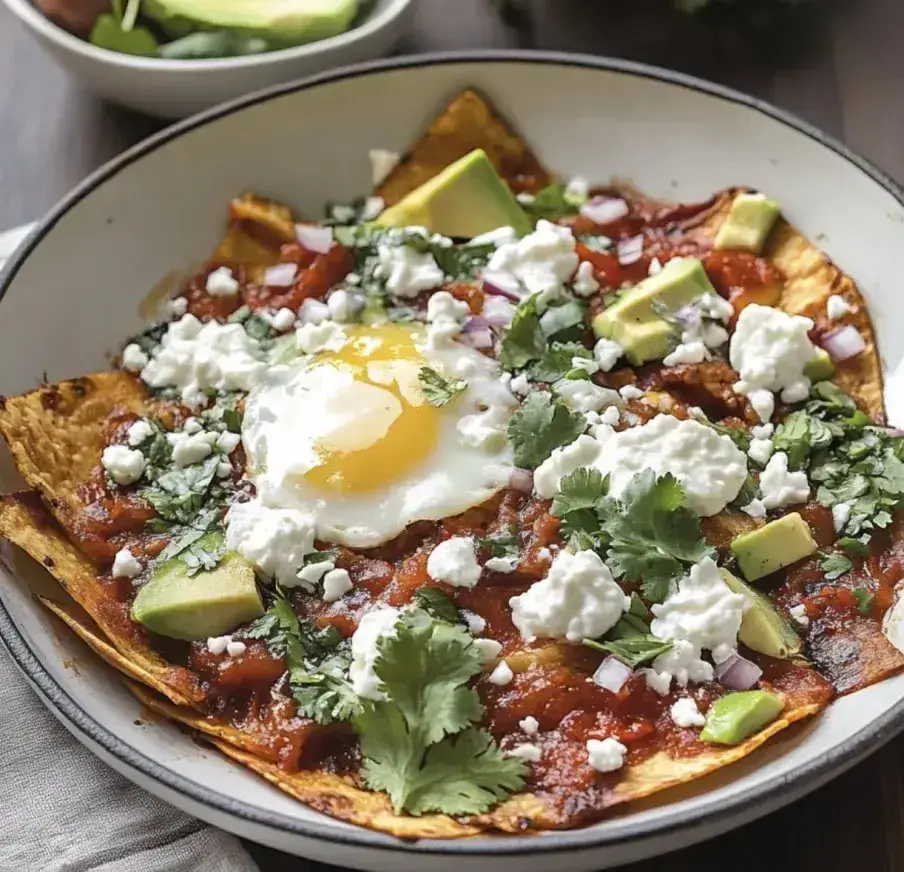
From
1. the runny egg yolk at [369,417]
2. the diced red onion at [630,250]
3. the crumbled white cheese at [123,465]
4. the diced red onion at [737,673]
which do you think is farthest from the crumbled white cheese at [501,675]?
the diced red onion at [630,250]

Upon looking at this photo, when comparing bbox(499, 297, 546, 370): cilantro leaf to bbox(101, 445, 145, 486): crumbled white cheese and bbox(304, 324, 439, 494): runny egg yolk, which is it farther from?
bbox(101, 445, 145, 486): crumbled white cheese

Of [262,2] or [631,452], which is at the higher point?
[262,2]

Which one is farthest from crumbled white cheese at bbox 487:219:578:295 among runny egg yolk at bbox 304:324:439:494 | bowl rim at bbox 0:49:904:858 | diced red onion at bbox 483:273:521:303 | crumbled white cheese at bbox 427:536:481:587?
bowl rim at bbox 0:49:904:858

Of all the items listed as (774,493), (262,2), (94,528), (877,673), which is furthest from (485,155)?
(877,673)

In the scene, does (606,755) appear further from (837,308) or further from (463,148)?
(463,148)

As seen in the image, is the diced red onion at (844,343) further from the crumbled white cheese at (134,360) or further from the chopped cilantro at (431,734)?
the crumbled white cheese at (134,360)

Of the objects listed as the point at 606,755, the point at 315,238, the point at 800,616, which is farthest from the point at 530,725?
the point at 315,238

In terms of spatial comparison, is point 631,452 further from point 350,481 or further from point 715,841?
point 715,841
